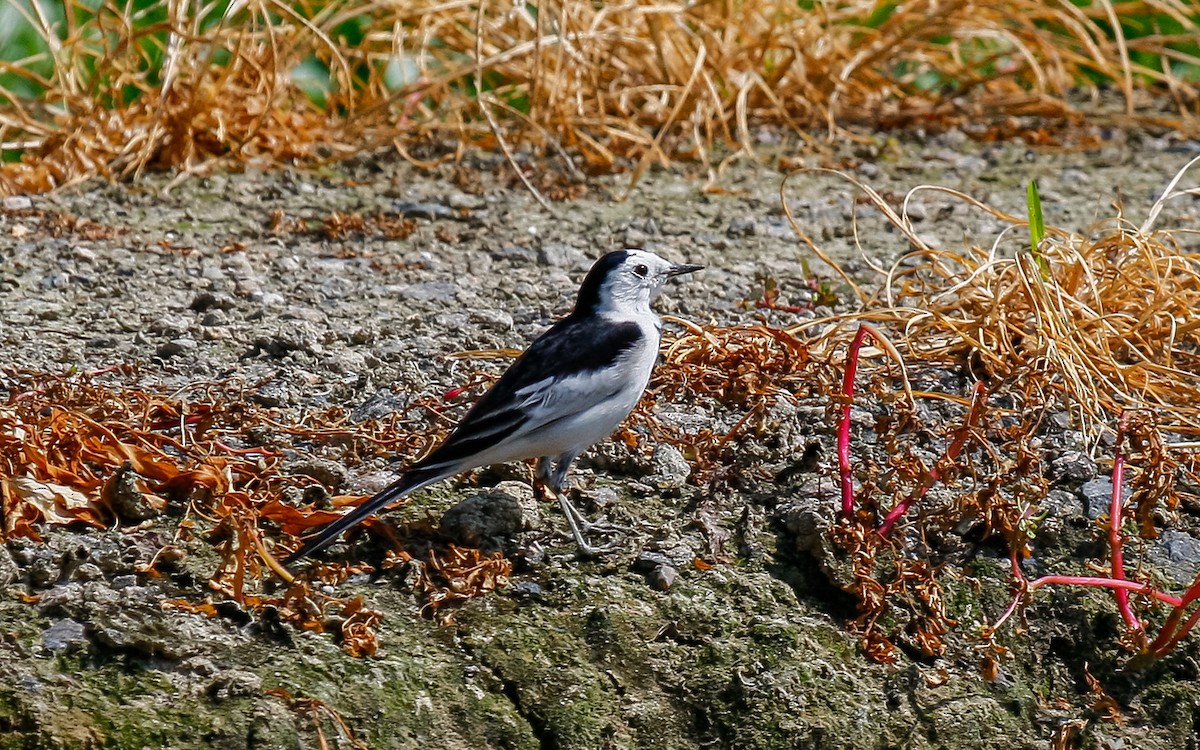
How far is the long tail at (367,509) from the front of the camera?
3.96 meters

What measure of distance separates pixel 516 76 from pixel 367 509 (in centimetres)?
481

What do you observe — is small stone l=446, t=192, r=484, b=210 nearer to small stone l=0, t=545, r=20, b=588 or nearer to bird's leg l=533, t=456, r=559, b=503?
bird's leg l=533, t=456, r=559, b=503

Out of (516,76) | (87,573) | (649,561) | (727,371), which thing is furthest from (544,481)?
(516,76)

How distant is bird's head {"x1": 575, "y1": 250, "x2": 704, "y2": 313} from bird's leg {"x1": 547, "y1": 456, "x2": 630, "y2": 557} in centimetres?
71

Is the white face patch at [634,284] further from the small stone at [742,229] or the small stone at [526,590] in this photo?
the small stone at [742,229]

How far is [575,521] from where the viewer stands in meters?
4.35

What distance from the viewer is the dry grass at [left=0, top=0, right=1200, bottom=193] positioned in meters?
7.43

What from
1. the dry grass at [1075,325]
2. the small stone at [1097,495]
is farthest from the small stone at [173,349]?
the small stone at [1097,495]

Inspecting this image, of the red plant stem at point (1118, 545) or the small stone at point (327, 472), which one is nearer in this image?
the red plant stem at point (1118, 545)

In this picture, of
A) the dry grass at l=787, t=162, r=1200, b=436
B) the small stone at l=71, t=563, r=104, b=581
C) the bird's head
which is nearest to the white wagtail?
the bird's head

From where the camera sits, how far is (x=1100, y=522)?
4.46m

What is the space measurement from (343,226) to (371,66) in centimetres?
171

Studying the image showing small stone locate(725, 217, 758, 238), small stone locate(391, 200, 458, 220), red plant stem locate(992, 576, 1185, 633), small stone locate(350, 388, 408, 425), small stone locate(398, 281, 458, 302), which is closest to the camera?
red plant stem locate(992, 576, 1185, 633)

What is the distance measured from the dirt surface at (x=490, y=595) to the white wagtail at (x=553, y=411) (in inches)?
7.6
